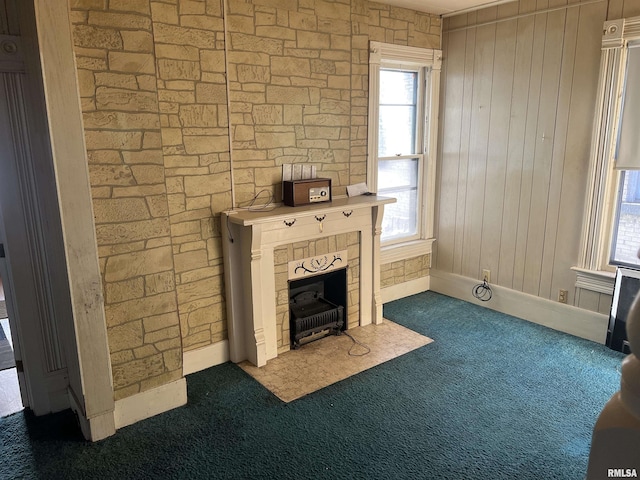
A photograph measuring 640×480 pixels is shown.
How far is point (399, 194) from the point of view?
464 cm

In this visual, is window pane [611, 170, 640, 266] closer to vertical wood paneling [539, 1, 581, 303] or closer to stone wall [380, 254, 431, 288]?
vertical wood paneling [539, 1, 581, 303]

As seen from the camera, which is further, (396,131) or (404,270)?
(404,270)

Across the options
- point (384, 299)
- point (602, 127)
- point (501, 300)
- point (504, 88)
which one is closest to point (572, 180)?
point (602, 127)

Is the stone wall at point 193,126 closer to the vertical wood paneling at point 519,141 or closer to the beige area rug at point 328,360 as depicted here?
the beige area rug at point 328,360

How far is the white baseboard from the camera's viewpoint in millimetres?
3311

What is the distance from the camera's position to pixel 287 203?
3.54m

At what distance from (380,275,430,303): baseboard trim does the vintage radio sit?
4.51 feet

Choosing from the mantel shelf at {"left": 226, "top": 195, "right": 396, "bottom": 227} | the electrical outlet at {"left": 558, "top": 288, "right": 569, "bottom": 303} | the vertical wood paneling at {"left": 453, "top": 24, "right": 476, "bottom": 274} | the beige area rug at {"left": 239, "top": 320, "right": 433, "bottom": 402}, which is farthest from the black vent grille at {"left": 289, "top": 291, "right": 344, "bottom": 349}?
the electrical outlet at {"left": 558, "top": 288, "right": 569, "bottom": 303}

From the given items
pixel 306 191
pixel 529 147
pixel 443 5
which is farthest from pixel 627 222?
pixel 306 191

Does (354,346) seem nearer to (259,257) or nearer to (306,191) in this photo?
(259,257)

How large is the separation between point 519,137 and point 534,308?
4.97ft

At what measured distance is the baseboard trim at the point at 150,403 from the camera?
2709 millimetres

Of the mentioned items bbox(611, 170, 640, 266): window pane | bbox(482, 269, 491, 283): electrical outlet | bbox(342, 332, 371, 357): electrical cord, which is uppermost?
bbox(611, 170, 640, 266): window pane

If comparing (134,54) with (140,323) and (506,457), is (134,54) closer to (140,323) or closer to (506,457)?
(140,323)
